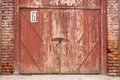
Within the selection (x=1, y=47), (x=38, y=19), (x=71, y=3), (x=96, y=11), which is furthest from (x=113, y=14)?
(x=1, y=47)

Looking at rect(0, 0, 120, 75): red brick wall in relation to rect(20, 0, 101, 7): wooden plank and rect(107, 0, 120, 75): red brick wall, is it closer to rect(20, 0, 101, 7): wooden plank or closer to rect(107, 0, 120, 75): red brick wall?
rect(107, 0, 120, 75): red brick wall

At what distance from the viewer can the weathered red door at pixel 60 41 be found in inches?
419

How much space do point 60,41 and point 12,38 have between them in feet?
4.58

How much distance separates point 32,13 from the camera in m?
10.7

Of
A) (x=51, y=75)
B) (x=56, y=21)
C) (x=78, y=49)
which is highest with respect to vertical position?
(x=56, y=21)

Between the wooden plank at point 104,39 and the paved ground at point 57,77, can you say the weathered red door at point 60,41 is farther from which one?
the paved ground at point 57,77

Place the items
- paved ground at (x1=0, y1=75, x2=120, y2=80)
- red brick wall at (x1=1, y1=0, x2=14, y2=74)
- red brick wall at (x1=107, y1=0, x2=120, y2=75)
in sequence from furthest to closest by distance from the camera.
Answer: red brick wall at (x1=107, y1=0, x2=120, y2=75) → red brick wall at (x1=1, y1=0, x2=14, y2=74) → paved ground at (x1=0, y1=75, x2=120, y2=80)

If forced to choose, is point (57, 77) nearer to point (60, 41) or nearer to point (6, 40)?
point (60, 41)

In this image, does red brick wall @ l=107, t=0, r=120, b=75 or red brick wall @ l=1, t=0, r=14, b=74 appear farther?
red brick wall @ l=107, t=0, r=120, b=75

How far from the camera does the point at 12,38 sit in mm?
10477

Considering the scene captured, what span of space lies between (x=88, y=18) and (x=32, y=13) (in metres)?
1.64

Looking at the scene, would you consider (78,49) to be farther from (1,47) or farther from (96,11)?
(1,47)

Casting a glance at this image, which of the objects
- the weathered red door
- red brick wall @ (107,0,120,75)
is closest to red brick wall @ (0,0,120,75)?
red brick wall @ (107,0,120,75)

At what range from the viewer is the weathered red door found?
1065 centimetres
